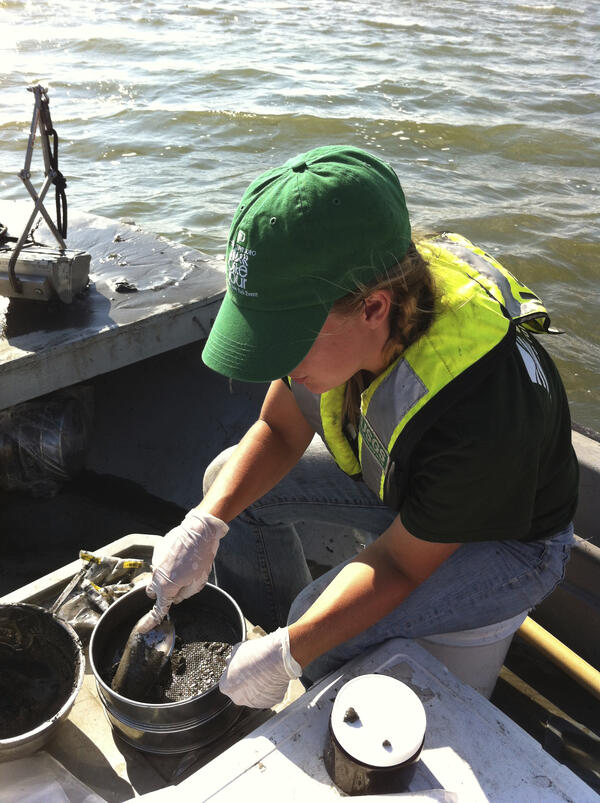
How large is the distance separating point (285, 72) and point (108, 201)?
3986 millimetres

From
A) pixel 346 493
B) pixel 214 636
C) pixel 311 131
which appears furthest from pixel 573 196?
pixel 214 636

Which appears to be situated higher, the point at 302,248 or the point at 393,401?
the point at 302,248

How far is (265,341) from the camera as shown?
1.32 metres

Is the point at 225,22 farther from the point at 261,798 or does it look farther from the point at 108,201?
the point at 261,798

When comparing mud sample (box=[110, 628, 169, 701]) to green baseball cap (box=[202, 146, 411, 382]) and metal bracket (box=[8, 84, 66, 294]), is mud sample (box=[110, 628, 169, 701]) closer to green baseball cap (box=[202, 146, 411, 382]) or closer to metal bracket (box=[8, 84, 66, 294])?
green baseball cap (box=[202, 146, 411, 382])

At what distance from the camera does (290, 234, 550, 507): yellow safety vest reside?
1363 mm

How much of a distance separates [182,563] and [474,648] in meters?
0.71

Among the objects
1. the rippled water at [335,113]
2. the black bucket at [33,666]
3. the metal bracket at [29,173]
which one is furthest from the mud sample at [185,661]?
the rippled water at [335,113]

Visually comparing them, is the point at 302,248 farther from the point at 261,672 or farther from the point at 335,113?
the point at 335,113

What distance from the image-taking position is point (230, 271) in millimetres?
1346

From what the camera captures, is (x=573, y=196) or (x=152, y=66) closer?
(x=573, y=196)

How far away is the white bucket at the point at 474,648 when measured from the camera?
1.59 metres

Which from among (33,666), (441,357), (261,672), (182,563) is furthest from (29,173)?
(261,672)

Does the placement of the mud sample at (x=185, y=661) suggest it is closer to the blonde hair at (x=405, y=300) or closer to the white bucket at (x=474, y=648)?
the white bucket at (x=474, y=648)
